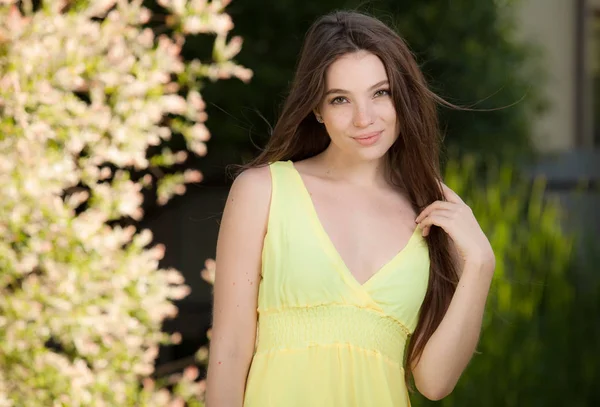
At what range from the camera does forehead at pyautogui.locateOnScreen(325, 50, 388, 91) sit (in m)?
2.13

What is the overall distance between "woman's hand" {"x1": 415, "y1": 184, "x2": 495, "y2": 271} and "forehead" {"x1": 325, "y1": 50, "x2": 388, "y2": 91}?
12.2 inches

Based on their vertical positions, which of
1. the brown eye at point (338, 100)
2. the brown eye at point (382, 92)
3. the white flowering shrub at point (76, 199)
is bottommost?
the white flowering shrub at point (76, 199)

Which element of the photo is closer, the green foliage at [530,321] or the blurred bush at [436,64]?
the green foliage at [530,321]

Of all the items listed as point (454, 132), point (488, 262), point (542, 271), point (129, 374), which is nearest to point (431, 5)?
point (454, 132)

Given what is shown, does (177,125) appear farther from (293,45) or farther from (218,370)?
(293,45)

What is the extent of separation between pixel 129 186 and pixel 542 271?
242cm

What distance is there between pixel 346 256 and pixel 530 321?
307 cm

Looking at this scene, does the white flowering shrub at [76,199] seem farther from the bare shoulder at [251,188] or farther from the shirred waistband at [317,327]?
the shirred waistband at [317,327]

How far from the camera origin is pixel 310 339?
82.7 inches

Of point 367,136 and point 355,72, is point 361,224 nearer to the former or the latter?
point 367,136

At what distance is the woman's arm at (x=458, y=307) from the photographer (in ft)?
7.14

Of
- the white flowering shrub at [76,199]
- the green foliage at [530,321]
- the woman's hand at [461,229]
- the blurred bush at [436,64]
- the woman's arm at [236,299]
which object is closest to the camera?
the woman's arm at [236,299]

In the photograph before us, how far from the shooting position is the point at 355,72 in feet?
7.00

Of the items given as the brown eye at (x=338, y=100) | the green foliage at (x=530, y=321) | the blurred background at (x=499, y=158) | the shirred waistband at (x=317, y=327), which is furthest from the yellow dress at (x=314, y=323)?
the green foliage at (x=530, y=321)
